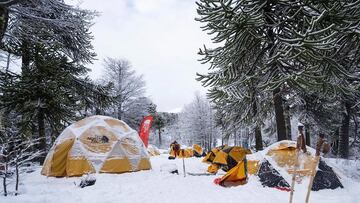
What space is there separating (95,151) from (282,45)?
26.5ft

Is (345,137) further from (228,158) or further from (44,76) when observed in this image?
(44,76)

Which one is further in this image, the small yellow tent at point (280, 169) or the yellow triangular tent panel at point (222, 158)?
the yellow triangular tent panel at point (222, 158)

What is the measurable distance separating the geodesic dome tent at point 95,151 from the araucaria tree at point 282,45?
449 centimetres

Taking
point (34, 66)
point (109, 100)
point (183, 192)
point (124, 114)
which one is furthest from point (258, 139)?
point (124, 114)

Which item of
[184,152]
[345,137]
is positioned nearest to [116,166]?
[345,137]

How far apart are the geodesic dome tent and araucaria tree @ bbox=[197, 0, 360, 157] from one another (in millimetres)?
4492

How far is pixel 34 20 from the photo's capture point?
27.7 feet

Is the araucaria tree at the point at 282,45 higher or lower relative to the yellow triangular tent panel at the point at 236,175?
higher

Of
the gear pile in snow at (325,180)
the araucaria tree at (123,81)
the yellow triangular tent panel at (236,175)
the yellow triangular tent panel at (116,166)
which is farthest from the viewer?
the araucaria tree at (123,81)

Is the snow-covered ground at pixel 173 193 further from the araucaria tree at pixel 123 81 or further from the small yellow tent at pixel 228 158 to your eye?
the araucaria tree at pixel 123 81

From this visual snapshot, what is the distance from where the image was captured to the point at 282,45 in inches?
308

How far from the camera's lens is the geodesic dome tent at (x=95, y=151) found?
35.8ft

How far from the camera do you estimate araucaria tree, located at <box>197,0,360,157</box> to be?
7.14 m

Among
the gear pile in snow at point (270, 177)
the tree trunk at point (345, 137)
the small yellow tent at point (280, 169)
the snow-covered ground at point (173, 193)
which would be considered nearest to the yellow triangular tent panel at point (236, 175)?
the small yellow tent at point (280, 169)
